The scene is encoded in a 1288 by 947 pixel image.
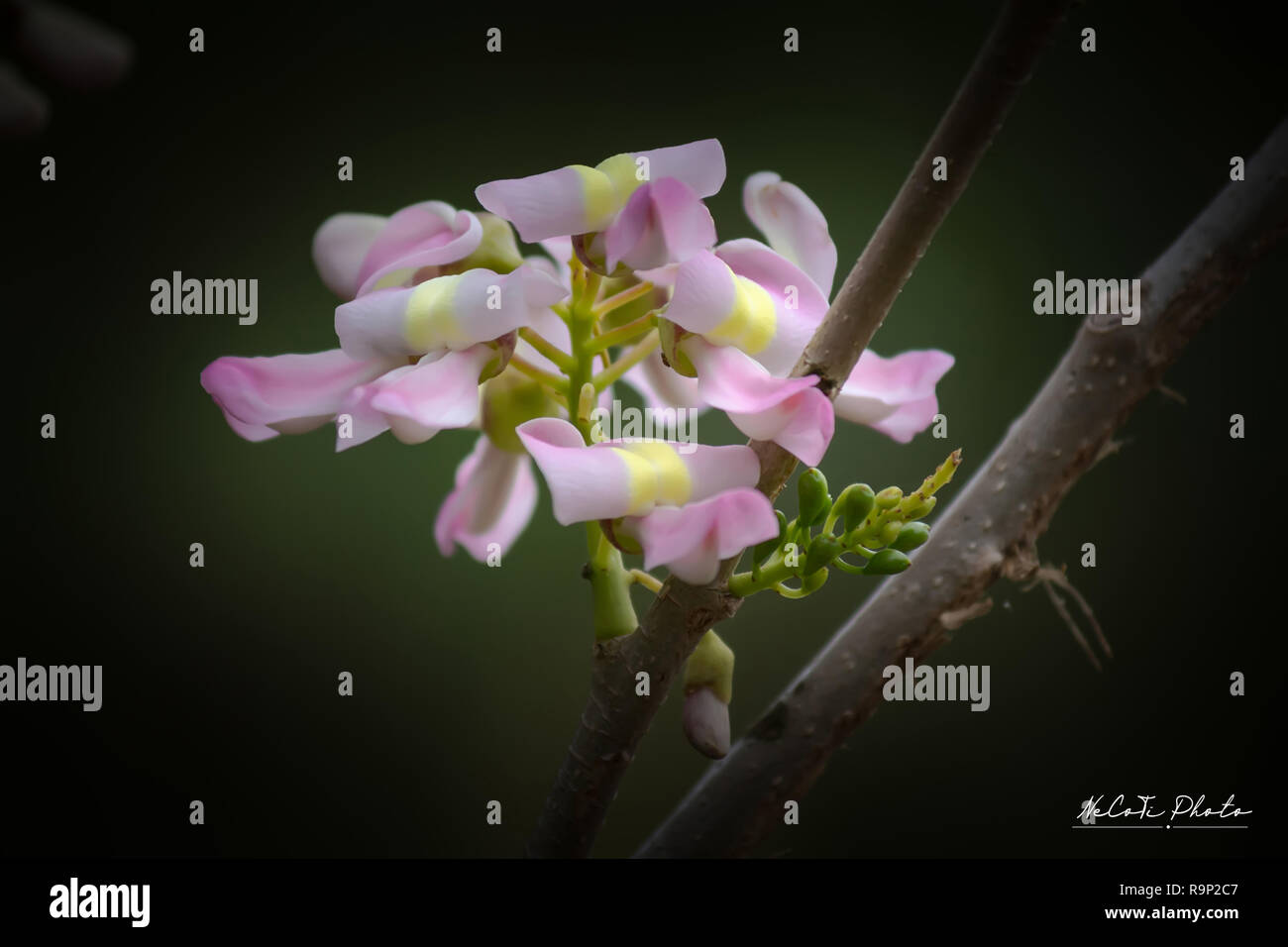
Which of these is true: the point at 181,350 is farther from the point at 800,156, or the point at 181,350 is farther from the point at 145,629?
the point at 800,156

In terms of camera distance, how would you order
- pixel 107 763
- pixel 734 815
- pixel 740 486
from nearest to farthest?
pixel 740 486 → pixel 734 815 → pixel 107 763

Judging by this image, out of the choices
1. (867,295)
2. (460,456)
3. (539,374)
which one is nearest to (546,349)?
(539,374)

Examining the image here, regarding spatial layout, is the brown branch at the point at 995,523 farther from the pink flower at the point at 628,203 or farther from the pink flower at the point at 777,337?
the pink flower at the point at 628,203

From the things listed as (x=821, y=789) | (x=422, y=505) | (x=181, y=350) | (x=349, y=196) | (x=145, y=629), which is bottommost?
(x=821, y=789)

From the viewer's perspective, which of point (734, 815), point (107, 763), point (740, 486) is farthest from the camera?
point (107, 763)

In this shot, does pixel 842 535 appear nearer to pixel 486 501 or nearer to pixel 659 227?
pixel 659 227
